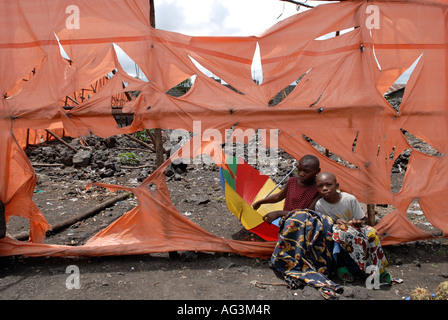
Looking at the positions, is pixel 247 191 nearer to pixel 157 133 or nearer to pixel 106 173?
pixel 157 133

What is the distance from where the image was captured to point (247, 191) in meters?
4.53

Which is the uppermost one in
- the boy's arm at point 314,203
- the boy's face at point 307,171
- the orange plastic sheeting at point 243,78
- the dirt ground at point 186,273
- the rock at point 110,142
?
the orange plastic sheeting at point 243,78

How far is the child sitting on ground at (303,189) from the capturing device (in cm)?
312

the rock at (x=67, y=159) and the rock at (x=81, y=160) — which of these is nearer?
the rock at (x=81, y=160)

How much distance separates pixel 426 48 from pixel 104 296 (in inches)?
164

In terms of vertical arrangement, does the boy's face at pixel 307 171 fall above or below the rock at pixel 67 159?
above

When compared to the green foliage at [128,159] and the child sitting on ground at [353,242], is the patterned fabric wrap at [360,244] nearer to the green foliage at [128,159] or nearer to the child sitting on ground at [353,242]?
the child sitting on ground at [353,242]

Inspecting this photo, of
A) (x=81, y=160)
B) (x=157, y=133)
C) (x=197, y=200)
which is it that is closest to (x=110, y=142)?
(x=81, y=160)

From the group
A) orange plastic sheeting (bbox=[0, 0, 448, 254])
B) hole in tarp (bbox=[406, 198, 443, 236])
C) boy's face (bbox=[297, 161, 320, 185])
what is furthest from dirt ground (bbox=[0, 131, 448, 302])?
boy's face (bbox=[297, 161, 320, 185])

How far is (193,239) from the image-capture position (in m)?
3.36

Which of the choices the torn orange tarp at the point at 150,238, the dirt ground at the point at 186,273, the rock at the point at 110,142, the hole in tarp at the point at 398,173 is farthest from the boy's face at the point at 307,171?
the rock at the point at 110,142

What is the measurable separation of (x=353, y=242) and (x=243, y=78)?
200cm
